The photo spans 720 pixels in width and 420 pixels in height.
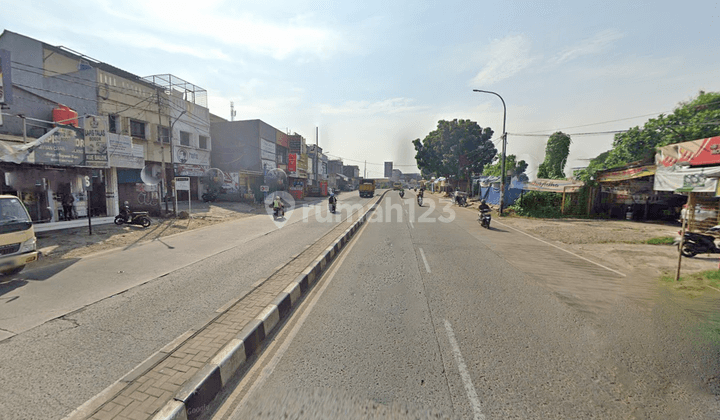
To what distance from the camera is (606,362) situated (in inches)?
138

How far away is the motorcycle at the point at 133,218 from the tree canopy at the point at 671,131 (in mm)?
26068

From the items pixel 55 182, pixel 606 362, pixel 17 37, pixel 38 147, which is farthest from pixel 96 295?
pixel 17 37

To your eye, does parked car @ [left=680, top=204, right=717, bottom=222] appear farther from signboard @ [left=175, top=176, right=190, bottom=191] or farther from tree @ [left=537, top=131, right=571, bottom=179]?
signboard @ [left=175, top=176, right=190, bottom=191]

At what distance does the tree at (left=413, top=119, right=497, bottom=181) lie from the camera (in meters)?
43.7

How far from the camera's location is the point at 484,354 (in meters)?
3.63

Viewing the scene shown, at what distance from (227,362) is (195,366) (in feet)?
1.08

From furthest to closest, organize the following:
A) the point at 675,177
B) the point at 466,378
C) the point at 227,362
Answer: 1. the point at 675,177
2. the point at 227,362
3. the point at 466,378

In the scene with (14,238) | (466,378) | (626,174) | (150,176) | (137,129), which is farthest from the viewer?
(137,129)

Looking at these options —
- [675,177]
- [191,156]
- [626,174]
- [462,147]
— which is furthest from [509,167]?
[191,156]

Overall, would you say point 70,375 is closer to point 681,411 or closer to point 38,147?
point 681,411

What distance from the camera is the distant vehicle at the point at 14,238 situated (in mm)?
6414

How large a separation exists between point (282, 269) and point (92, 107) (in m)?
19.1

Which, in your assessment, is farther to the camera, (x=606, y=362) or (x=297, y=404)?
(x=606, y=362)

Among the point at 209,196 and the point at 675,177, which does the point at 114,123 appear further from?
the point at 675,177
